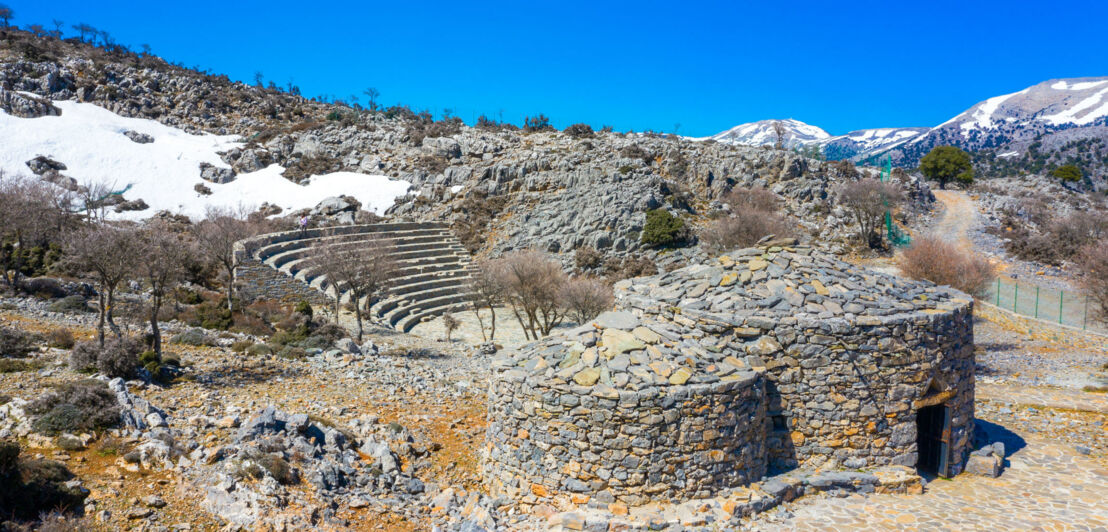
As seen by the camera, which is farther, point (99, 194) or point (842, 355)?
point (99, 194)

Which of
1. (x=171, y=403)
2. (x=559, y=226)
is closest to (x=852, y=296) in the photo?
(x=171, y=403)

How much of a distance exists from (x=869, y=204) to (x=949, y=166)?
37.0 metres

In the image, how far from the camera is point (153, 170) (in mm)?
50406

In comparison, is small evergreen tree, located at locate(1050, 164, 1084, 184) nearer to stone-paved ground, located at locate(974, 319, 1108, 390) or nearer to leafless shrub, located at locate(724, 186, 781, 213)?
leafless shrub, located at locate(724, 186, 781, 213)

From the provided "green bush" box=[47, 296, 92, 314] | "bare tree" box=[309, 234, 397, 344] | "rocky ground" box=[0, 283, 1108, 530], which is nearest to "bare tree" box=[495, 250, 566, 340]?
"bare tree" box=[309, 234, 397, 344]

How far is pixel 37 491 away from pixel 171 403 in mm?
4444

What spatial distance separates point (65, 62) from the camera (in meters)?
62.8

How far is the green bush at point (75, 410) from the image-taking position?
333 inches

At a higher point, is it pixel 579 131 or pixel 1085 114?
pixel 1085 114

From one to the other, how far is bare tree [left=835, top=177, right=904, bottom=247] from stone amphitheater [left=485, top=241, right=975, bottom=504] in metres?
34.1

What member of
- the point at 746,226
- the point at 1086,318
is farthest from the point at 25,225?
the point at 1086,318

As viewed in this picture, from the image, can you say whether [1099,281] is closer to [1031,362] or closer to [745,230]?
[1031,362]

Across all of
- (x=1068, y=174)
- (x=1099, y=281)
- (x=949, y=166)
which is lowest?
(x=1099, y=281)

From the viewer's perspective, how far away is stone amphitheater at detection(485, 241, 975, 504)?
7777 millimetres
